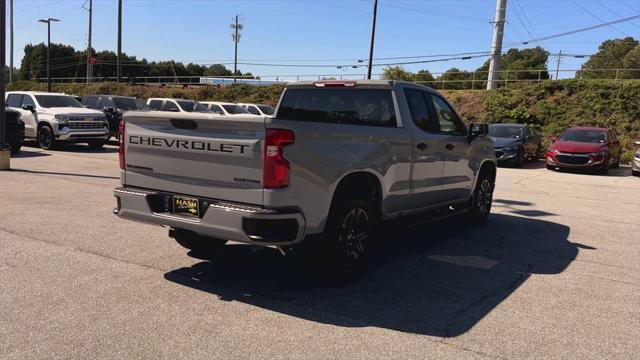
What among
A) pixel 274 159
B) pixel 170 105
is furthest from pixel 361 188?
pixel 170 105

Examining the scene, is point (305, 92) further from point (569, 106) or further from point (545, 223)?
point (569, 106)

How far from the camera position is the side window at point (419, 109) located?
20.7 ft

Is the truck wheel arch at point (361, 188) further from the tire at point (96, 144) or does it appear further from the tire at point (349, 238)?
the tire at point (96, 144)

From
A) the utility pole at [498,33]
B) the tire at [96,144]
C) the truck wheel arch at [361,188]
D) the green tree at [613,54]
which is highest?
the green tree at [613,54]

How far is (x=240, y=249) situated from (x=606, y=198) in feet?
32.1

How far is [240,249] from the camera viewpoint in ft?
21.3

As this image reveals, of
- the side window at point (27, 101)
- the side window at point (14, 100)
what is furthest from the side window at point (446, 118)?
the side window at point (14, 100)

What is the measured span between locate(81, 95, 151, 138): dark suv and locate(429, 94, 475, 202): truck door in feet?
56.0

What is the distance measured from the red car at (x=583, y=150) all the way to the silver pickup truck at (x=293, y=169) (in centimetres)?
1394

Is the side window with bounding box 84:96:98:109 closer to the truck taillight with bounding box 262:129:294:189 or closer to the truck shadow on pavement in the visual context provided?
the truck shadow on pavement

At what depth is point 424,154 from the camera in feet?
20.9

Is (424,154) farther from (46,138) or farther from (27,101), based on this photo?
(27,101)

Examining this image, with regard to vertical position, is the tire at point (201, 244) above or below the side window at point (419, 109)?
below

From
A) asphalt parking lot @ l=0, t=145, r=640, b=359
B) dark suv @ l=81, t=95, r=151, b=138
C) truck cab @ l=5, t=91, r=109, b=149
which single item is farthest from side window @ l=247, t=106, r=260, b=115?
asphalt parking lot @ l=0, t=145, r=640, b=359
